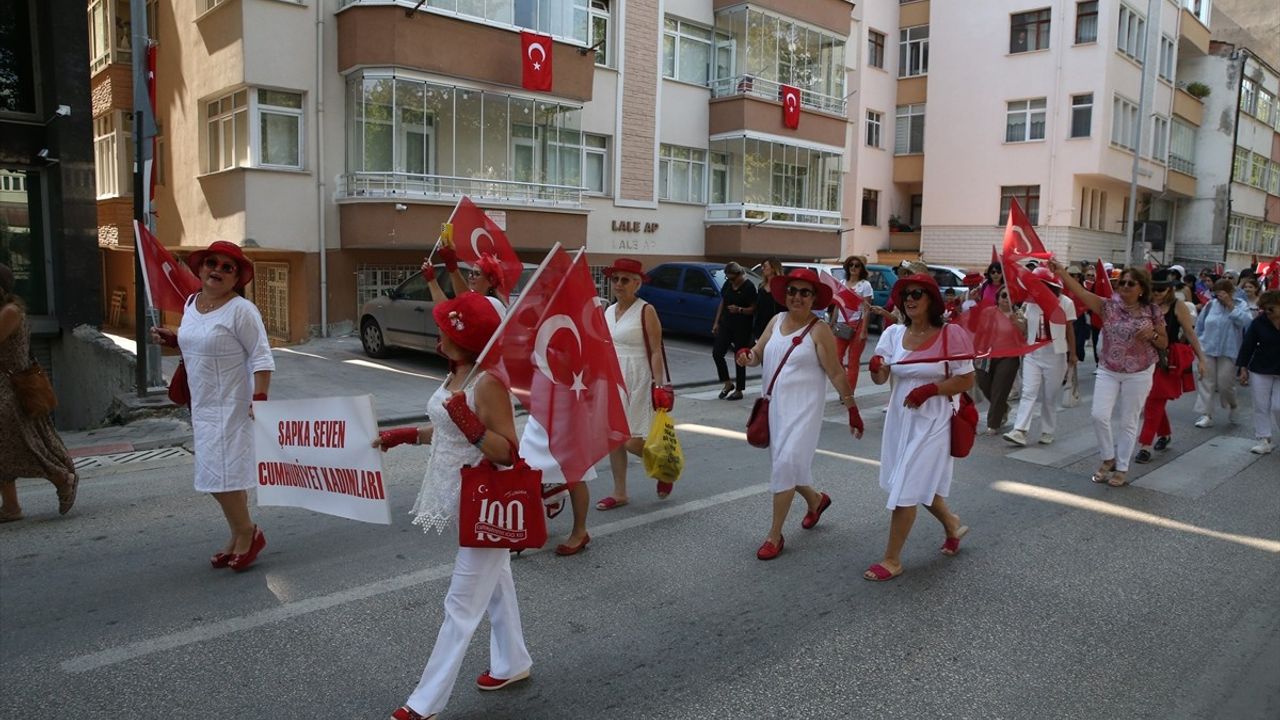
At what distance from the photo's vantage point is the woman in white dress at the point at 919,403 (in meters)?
5.32

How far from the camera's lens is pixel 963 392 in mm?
5402

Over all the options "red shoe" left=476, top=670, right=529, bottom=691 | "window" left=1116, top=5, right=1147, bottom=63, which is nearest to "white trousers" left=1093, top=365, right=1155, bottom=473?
"red shoe" left=476, top=670, right=529, bottom=691

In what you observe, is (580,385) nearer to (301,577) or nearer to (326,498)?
(326,498)

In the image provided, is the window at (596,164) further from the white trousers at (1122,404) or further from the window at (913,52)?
the window at (913,52)

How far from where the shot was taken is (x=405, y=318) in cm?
1420

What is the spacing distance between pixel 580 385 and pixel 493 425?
2.16ft

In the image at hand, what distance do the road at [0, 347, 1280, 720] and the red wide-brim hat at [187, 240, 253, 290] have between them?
1.69m

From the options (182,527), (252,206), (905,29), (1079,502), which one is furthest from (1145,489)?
(905,29)

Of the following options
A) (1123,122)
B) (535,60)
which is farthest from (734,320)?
(1123,122)

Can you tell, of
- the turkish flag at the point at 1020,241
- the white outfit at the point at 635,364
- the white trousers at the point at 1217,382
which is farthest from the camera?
the white trousers at the point at 1217,382

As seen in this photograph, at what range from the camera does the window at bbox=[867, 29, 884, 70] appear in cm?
3303

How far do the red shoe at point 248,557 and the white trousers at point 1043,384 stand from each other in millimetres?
7312

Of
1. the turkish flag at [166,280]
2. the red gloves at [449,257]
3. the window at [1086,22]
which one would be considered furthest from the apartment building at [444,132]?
the red gloves at [449,257]

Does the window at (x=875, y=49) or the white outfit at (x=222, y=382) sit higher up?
the window at (x=875, y=49)
